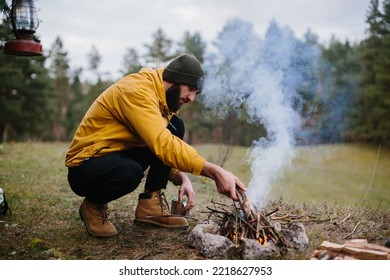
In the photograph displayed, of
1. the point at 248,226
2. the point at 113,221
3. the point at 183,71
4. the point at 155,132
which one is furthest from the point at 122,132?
the point at 248,226

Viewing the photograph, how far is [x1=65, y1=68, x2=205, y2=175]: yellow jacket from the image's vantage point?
2.52m

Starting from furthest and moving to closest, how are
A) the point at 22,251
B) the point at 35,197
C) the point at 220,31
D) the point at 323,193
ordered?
the point at 323,193 → the point at 220,31 → the point at 35,197 → the point at 22,251

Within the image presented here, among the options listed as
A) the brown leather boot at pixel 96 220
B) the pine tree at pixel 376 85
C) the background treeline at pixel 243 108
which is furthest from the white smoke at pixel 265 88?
the pine tree at pixel 376 85

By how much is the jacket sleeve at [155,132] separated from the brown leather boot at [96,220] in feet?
2.70

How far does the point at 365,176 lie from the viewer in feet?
50.5

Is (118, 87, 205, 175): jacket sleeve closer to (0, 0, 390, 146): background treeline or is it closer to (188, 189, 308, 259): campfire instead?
(188, 189, 308, 259): campfire

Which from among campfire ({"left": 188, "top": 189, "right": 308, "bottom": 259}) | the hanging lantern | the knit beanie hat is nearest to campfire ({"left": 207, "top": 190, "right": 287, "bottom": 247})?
campfire ({"left": 188, "top": 189, "right": 308, "bottom": 259})

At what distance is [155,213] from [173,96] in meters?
1.09

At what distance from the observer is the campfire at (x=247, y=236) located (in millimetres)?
2594

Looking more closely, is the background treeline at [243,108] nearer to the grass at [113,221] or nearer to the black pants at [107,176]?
the grass at [113,221]

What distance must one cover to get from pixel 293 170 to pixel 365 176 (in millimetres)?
3039

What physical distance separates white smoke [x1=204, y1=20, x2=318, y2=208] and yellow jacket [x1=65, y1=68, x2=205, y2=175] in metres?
1.02
